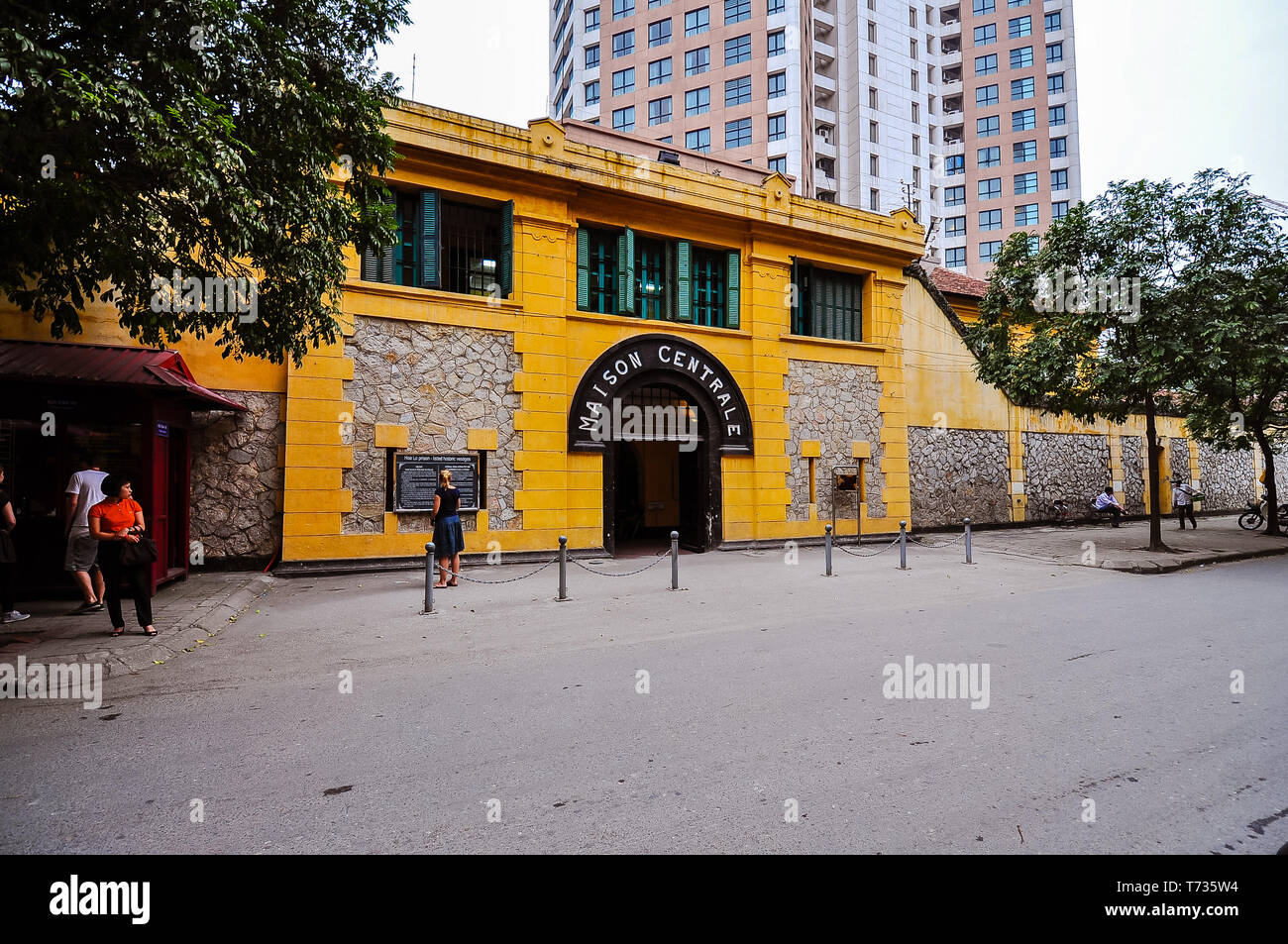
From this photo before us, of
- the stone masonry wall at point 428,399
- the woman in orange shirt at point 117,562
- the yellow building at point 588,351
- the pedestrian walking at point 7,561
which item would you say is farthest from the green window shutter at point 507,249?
the pedestrian walking at point 7,561

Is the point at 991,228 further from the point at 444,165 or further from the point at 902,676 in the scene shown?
the point at 902,676

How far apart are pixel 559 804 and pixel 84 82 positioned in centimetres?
670

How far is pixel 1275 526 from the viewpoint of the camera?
62.7 feet

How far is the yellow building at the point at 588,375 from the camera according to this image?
37.3 feet

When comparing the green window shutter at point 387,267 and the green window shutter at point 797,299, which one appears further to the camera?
the green window shutter at point 797,299

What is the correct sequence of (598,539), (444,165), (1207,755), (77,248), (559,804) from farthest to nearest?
(598,539) → (444,165) → (77,248) → (1207,755) → (559,804)

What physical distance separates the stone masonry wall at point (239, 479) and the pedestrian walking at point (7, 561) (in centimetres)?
361

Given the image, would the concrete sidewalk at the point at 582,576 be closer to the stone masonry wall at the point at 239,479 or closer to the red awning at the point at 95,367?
the stone masonry wall at the point at 239,479

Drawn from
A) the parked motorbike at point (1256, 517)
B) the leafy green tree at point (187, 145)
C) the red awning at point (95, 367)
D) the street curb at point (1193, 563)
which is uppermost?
the leafy green tree at point (187, 145)

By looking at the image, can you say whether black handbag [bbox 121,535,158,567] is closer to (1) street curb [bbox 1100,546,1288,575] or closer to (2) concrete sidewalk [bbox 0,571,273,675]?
(2) concrete sidewalk [bbox 0,571,273,675]

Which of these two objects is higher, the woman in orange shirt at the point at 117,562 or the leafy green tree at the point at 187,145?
the leafy green tree at the point at 187,145

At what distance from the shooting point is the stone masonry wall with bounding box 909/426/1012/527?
1805cm

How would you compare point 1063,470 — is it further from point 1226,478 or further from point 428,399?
point 428,399
